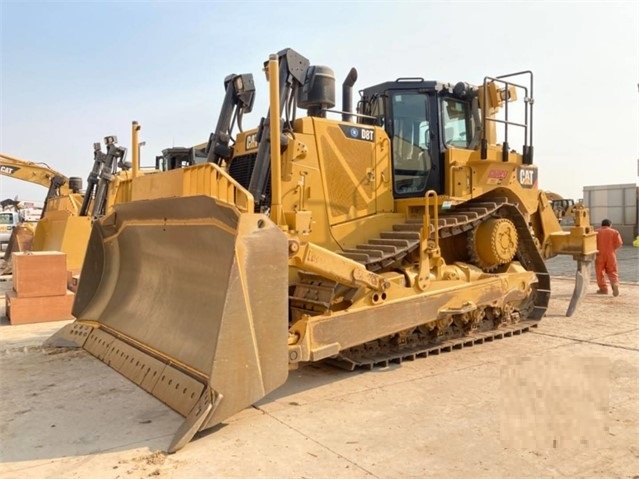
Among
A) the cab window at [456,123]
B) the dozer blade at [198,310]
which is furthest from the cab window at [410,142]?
the dozer blade at [198,310]

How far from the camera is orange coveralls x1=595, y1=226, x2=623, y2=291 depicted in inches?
421

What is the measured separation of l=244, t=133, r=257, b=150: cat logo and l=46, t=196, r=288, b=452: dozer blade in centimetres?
135

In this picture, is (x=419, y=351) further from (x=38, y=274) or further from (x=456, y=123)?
(x=38, y=274)

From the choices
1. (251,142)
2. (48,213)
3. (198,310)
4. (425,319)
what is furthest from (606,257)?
(48,213)

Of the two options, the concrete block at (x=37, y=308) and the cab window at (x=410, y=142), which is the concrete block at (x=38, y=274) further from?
the cab window at (x=410, y=142)

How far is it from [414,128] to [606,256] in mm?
6414

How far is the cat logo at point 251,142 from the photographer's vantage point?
5.71 metres

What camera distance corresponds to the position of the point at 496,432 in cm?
391

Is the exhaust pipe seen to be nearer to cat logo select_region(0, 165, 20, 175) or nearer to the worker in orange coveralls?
the worker in orange coveralls

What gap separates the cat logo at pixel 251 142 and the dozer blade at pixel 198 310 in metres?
1.35

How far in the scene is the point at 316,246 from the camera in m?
4.57

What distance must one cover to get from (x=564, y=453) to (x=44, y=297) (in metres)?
7.79

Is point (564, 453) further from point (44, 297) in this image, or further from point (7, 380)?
point (44, 297)

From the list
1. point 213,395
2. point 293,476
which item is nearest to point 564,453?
point 293,476
